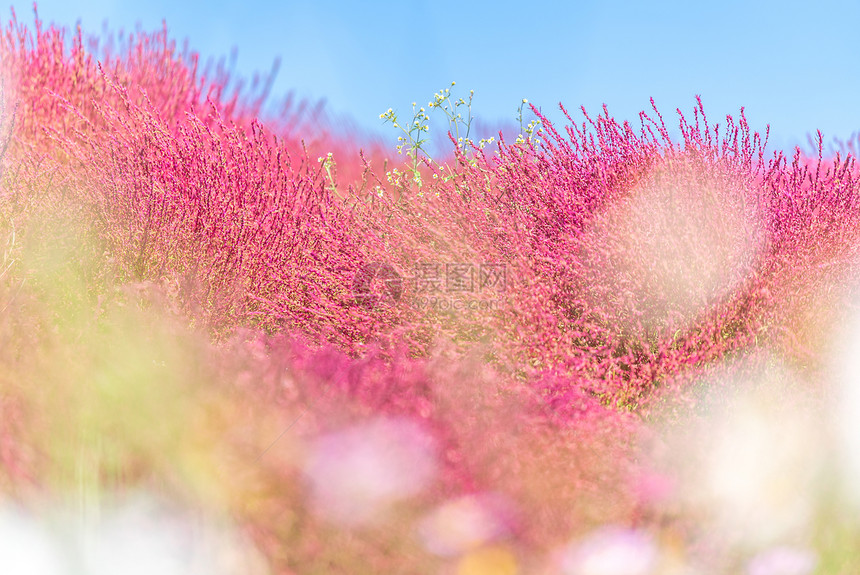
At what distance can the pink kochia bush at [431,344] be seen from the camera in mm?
1337

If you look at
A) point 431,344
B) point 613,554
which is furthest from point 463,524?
point 431,344

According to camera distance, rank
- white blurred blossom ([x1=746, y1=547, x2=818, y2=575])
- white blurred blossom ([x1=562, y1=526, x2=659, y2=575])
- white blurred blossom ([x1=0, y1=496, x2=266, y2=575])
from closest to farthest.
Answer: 1. white blurred blossom ([x1=0, y1=496, x2=266, y2=575])
2. white blurred blossom ([x1=562, y1=526, x2=659, y2=575])
3. white blurred blossom ([x1=746, y1=547, x2=818, y2=575])

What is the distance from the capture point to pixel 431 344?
242cm

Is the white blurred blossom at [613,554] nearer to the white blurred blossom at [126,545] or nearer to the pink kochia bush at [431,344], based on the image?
the pink kochia bush at [431,344]

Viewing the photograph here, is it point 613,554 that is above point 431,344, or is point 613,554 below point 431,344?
below

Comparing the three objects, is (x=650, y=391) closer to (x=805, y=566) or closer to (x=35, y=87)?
(x=805, y=566)

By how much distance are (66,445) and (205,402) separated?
0.27 metres

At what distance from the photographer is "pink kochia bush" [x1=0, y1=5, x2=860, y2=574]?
1.34m
